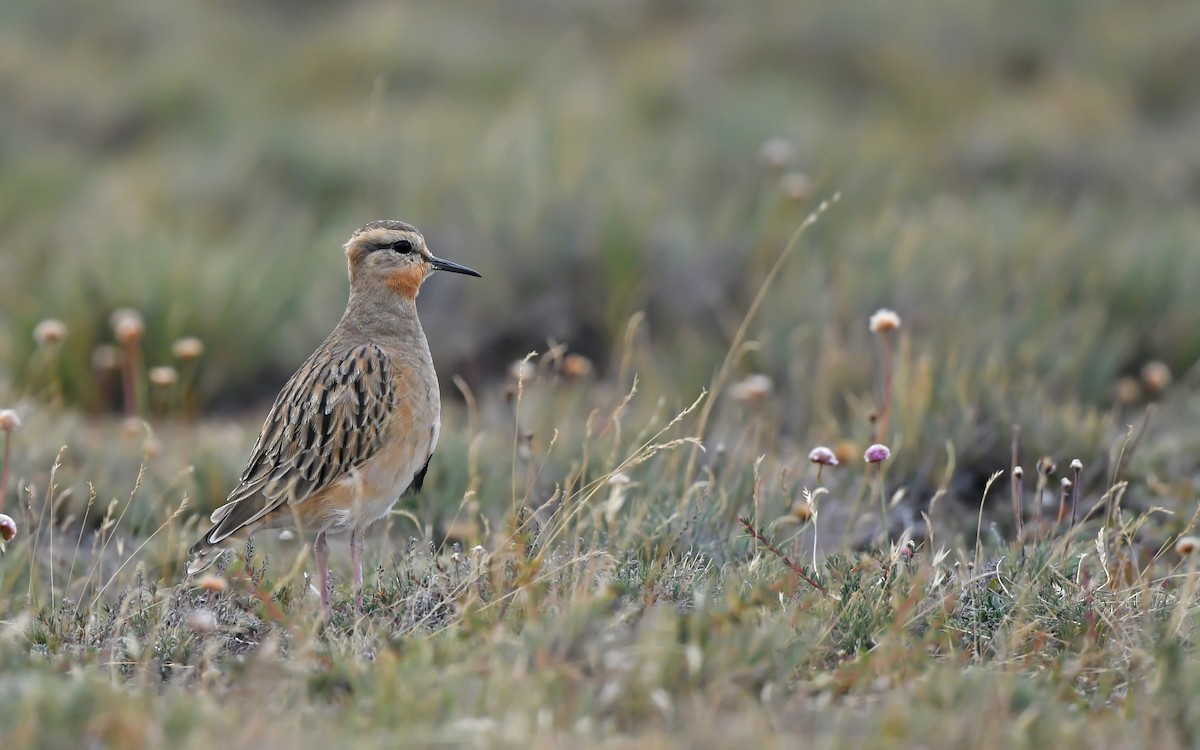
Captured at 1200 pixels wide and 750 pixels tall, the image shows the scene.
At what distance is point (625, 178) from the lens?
390 inches

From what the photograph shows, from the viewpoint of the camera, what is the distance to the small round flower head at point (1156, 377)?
6.95m

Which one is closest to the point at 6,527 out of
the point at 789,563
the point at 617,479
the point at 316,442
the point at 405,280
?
the point at 316,442

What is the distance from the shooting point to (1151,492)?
6.24 m

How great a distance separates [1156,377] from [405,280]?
368 centimetres

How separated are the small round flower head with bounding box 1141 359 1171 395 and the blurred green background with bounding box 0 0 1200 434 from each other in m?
0.19

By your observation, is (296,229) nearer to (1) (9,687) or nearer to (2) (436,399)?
(2) (436,399)

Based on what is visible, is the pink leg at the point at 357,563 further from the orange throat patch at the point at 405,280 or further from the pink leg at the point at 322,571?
the orange throat patch at the point at 405,280

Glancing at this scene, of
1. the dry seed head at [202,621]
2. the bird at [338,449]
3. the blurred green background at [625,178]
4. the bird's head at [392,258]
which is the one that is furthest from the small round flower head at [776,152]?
the dry seed head at [202,621]

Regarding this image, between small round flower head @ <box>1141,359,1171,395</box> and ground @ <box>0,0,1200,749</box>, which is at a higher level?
ground @ <box>0,0,1200,749</box>

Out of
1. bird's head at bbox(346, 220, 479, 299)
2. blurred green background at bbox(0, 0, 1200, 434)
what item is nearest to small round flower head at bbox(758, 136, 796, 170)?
blurred green background at bbox(0, 0, 1200, 434)

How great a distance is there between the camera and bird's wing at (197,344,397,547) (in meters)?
4.95

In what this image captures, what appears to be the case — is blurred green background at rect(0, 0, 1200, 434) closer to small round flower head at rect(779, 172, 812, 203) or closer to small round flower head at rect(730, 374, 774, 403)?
small round flower head at rect(779, 172, 812, 203)

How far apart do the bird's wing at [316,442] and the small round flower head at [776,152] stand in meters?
4.53

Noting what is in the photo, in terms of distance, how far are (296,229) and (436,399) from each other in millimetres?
4934
